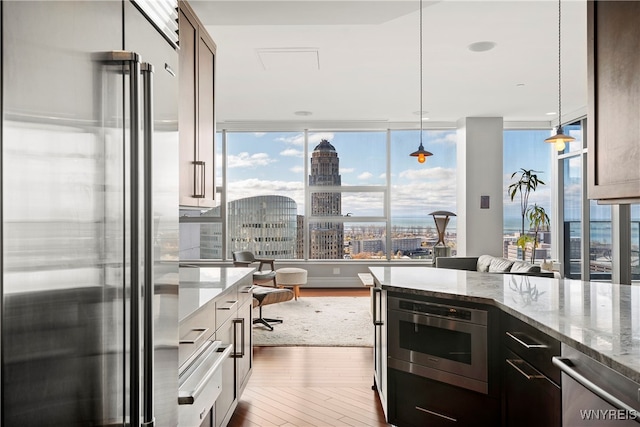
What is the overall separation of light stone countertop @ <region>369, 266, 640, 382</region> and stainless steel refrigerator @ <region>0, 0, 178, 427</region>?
3.90 ft

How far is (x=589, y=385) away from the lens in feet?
4.07

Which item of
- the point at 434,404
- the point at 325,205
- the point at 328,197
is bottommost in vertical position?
the point at 434,404

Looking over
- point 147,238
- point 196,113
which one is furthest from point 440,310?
point 196,113

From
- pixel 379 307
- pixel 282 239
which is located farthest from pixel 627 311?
pixel 282 239

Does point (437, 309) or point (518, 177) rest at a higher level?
point (518, 177)

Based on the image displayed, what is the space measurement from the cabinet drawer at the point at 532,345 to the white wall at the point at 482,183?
566 cm

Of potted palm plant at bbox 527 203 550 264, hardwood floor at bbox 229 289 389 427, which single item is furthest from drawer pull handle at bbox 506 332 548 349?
potted palm plant at bbox 527 203 550 264

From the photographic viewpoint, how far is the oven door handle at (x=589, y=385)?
1117mm

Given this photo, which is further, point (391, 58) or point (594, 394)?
point (391, 58)

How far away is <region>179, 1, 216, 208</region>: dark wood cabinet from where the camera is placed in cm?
239

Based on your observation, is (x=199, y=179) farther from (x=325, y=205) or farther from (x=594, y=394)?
(x=325, y=205)

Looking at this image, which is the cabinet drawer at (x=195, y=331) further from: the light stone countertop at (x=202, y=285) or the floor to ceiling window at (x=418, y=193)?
the floor to ceiling window at (x=418, y=193)

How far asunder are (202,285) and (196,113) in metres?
1.01

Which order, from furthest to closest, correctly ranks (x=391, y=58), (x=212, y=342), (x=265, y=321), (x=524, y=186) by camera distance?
(x=524, y=186) → (x=265, y=321) → (x=391, y=58) → (x=212, y=342)
